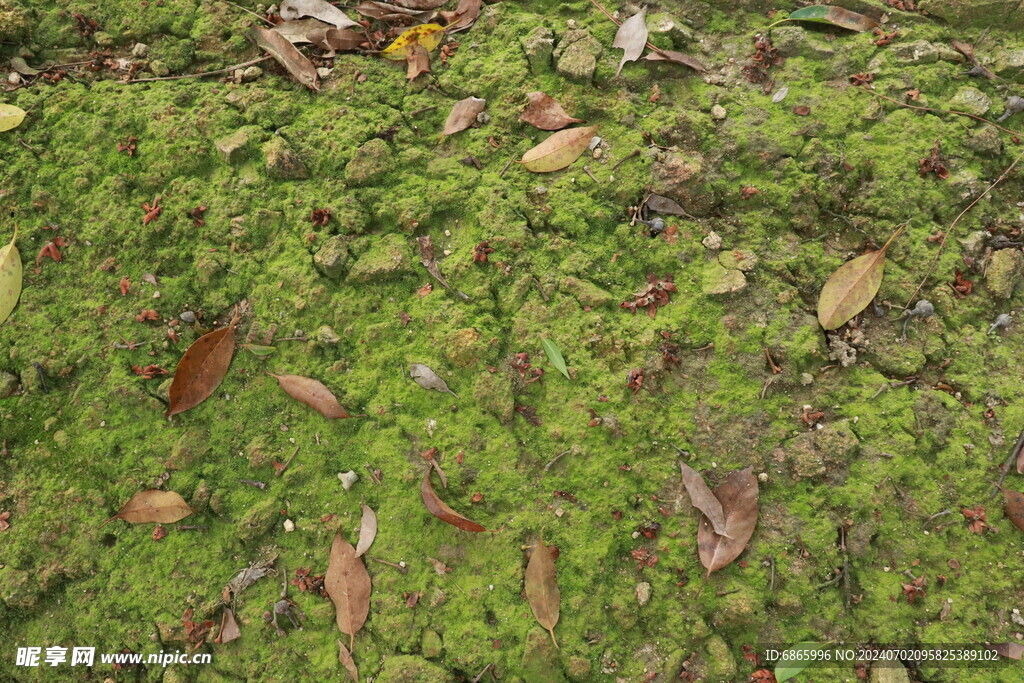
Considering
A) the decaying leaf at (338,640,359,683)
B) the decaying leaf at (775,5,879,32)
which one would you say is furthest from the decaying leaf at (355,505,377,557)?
the decaying leaf at (775,5,879,32)

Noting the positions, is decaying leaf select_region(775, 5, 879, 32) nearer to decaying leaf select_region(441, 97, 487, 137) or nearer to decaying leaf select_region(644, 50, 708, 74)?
decaying leaf select_region(644, 50, 708, 74)

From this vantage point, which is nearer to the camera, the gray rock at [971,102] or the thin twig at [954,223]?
the thin twig at [954,223]

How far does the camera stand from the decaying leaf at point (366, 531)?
89.3 inches

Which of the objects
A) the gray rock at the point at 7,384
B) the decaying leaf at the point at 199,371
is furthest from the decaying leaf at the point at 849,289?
the gray rock at the point at 7,384

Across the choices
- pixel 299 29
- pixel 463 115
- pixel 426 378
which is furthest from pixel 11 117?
pixel 426 378

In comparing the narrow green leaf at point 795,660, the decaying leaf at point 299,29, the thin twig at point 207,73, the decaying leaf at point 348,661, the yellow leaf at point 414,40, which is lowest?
the decaying leaf at point 348,661

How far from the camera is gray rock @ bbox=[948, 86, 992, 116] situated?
101 inches

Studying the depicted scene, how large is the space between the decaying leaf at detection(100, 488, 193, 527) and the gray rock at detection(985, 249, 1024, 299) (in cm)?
333

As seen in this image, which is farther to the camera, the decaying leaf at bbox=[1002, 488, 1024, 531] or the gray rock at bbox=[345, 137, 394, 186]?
the gray rock at bbox=[345, 137, 394, 186]

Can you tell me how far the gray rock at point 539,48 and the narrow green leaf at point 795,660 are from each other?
2607 mm

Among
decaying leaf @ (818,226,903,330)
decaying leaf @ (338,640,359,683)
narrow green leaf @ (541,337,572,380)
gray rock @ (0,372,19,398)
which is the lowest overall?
decaying leaf @ (338,640,359,683)

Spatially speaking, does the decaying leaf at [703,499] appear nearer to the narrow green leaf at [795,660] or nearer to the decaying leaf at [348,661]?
the narrow green leaf at [795,660]

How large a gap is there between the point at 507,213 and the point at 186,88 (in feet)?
5.51

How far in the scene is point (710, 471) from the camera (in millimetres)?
2256
